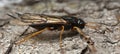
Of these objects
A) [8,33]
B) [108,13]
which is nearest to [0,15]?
[8,33]

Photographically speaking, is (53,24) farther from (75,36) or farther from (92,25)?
(92,25)

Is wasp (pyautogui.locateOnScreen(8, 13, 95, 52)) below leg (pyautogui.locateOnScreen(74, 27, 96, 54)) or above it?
above

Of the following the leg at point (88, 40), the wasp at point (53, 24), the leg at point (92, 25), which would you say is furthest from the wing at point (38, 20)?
the leg at point (92, 25)

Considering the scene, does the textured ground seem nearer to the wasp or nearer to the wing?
the wasp

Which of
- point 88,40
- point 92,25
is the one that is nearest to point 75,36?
point 88,40

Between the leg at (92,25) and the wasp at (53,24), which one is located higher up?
the wasp at (53,24)

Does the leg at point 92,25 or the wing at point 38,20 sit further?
the leg at point 92,25

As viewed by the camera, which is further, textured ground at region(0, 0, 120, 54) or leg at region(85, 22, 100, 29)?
leg at region(85, 22, 100, 29)

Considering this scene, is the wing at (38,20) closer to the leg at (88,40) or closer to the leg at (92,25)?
the leg at (88,40)

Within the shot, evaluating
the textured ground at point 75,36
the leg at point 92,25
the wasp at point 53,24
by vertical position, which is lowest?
the textured ground at point 75,36

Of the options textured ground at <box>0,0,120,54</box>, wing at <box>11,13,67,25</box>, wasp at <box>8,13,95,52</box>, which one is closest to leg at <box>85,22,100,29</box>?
textured ground at <box>0,0,120,54</box>

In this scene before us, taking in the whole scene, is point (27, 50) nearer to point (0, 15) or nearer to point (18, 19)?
point (18, 19)
